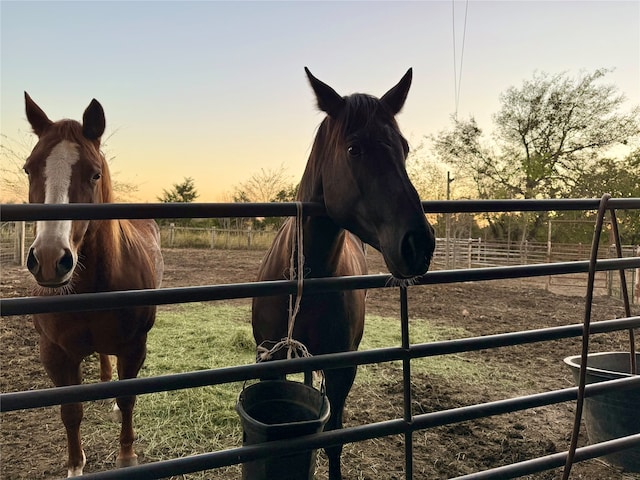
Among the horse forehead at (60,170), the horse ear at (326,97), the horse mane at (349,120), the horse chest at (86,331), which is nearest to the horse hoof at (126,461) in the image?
the horse chest at (86,331)

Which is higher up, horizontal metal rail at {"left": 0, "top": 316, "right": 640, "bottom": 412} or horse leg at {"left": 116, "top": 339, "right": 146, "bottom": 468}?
horizontal metal rail at {"left": 0, "top": 316, "right": 640, "bottom": 412}

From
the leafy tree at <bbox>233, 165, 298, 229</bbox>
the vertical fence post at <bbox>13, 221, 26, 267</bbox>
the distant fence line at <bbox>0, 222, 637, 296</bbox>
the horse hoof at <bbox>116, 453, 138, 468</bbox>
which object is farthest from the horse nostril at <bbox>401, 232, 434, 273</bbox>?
the leafy tree at <bbox>233, 165, 298, 229</bbox>

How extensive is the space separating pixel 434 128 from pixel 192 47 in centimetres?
1576

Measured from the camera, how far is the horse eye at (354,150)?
1.57m

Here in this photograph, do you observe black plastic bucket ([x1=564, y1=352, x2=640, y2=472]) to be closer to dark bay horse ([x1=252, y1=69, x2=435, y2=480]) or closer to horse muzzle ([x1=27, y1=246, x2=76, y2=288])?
dark bay horse ([x1=252, y1=69, x2=435, y2=480])

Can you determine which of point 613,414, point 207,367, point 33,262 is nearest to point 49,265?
point 33,262

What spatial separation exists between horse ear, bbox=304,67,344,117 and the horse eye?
30 centimetres

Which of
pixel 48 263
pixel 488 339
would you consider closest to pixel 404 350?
pixel 488 339

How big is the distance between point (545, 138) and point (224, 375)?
23290mm

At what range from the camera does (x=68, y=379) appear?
245cm

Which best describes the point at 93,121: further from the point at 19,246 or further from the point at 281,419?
the point at 19,246

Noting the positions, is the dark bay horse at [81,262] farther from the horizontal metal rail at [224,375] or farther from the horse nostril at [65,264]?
the horizontal metal rail at [224,375]

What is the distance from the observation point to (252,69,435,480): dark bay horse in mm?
1347

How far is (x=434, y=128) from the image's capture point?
22.7 meters
